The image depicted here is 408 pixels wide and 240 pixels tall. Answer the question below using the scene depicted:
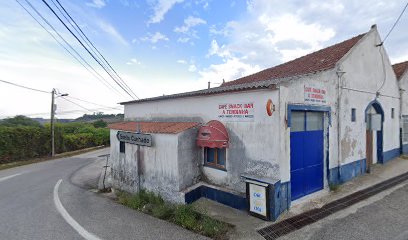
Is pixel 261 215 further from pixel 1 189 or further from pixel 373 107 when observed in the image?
pixel 1 189

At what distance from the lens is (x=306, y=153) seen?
7.56 meters

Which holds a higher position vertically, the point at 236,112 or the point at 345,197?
the point at 236,112

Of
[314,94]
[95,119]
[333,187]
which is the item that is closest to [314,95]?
[314,94]

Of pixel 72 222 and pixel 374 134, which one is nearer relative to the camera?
pixel 72 222

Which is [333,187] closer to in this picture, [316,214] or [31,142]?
[316,214]

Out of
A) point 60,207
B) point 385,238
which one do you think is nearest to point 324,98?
point 385,238

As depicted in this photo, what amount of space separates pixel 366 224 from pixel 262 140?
3209 millimetres

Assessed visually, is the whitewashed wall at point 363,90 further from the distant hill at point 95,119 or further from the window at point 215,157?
the distant hill at point 95,119

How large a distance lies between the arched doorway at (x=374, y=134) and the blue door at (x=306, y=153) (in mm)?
4452

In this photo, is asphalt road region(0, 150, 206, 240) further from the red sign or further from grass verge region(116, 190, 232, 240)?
the red sign

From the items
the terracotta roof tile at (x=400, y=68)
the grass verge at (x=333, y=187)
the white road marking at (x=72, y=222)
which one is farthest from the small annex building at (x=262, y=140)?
the terracotta roof tile at (x=400, y=68)

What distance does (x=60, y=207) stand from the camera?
806 cm

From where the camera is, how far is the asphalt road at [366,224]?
17.5 ft

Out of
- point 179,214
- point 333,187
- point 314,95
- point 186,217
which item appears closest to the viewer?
point 186,217
